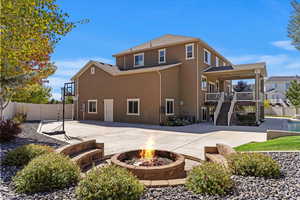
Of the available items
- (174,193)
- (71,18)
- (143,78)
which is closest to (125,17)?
(143,78)

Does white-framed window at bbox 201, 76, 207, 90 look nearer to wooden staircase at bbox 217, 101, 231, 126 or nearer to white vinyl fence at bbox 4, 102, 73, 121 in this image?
wooden staircase at bbox 217, 101, 231, 126

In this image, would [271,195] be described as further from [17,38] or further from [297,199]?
[17,38]

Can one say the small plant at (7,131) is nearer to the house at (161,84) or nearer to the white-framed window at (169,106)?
the house at (161,84)

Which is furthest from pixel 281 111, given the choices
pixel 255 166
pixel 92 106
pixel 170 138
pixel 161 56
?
pixel 255 166

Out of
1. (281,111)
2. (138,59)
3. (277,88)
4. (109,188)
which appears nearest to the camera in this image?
(109,188)

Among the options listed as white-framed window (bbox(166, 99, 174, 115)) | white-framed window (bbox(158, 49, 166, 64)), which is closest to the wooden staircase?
white-framed window (bbox(166, 99, 174, 115))

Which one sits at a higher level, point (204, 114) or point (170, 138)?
point (204, 114)

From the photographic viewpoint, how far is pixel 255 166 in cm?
383

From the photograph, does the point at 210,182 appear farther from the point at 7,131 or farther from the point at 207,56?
the point at 207,56

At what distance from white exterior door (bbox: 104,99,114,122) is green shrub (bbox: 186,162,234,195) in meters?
16.5

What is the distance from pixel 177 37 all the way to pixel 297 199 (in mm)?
19349

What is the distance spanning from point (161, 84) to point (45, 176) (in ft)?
44.2

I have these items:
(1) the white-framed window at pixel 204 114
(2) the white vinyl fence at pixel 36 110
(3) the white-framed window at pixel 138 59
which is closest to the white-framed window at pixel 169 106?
(1) the white-framed window at pixel 204 114

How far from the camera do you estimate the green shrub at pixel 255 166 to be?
377 cm
